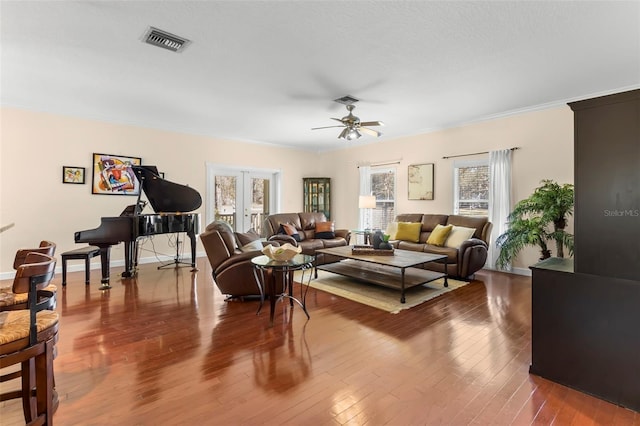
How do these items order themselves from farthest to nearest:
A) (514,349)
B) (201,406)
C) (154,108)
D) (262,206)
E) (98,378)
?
1. (262,206)
2. (154,108)
3. (514,349)
4. (98,378)
5. (201,406)

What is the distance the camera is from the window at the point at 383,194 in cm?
710

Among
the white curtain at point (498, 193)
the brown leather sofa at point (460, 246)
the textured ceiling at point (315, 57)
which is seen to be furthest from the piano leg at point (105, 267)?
the white curtain at point (498, 193)

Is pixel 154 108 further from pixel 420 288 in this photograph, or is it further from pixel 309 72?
pixel 420 288

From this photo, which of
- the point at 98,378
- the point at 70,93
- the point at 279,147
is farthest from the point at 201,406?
the point at 279,147

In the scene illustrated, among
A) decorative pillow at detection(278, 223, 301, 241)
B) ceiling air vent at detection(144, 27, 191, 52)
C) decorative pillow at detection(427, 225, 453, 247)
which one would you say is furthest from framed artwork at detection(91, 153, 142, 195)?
decorative pillow at detection(427, 225, 453, 247)

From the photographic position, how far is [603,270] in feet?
6.08

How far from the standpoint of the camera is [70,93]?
4262mm

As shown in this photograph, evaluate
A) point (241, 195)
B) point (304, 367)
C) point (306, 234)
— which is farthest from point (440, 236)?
point (241, 195)

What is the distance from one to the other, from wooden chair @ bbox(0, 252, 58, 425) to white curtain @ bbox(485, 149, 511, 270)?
577cm

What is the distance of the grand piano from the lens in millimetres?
4281

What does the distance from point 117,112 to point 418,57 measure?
4.89 meters

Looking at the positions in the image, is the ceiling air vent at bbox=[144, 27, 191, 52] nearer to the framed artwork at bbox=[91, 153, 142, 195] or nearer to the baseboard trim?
the framed artwork at bbox=[91, 153, 142, 195]

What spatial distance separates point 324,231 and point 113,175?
4.11 meters

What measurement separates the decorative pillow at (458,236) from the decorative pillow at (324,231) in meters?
2.25
